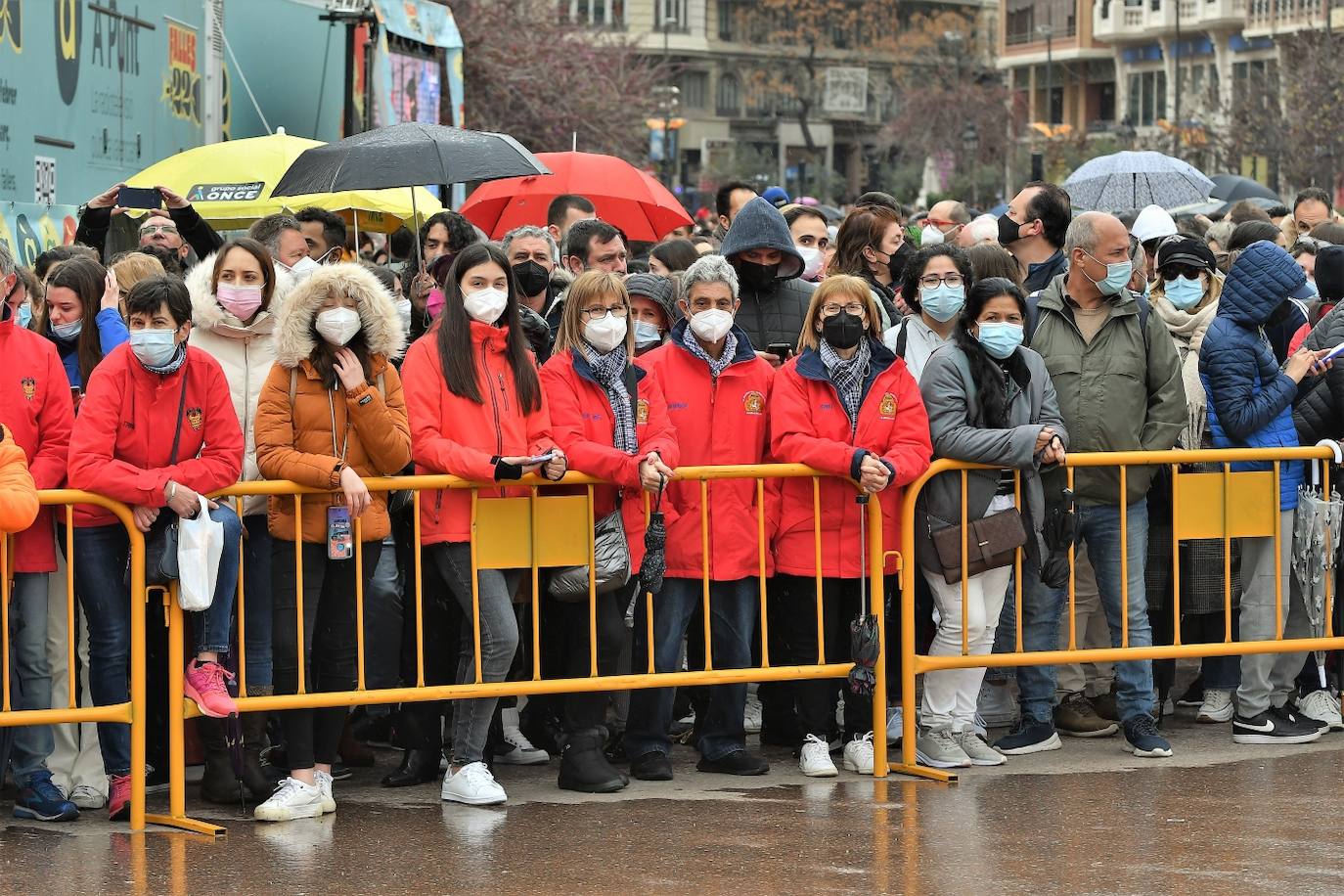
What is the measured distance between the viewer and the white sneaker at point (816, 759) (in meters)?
7.86

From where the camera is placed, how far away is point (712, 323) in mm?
7809

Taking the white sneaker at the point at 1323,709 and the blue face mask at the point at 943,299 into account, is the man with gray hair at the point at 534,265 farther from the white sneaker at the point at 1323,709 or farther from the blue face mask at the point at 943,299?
the white sneaker at the point at 1323,709

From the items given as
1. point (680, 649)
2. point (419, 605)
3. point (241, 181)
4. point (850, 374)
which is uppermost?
point (241, 181)

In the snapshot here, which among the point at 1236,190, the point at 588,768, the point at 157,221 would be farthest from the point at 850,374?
the point at 1236,190

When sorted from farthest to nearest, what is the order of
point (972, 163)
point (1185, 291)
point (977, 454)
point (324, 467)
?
1. point (972, 163)
2. point (1185, 291)
3. point (977, 454)
4. point (324, 467)

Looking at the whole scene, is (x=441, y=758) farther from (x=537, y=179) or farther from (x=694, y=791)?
(x=537, y=179)

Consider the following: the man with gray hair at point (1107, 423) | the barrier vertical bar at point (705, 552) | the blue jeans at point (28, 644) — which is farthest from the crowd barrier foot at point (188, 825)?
the man with gray hair at point (1107, 423)

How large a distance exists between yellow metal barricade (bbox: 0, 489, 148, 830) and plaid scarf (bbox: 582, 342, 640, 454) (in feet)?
5.96

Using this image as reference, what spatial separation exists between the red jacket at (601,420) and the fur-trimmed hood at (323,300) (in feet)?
2.21

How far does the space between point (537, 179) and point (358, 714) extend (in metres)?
5.18

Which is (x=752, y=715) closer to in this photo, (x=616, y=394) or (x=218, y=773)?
(x=616, y=394)

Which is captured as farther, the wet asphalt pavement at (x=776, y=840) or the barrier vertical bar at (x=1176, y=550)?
the barrier vertical bar at (x=1176, y=550)

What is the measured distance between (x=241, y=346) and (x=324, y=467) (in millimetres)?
696

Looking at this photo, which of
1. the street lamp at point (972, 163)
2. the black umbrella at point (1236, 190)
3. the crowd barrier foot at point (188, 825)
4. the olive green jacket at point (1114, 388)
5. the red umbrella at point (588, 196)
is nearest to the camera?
the crowd barrier foot at point (188, 825)
